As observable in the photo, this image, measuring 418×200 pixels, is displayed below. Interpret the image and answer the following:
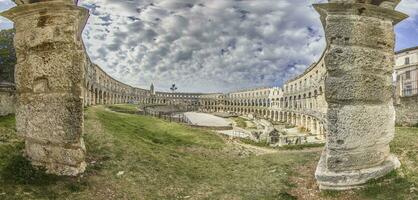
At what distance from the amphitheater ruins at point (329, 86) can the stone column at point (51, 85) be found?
0.03 meters

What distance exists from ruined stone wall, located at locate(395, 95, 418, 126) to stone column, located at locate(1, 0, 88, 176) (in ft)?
69.1

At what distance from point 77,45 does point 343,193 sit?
908 cm

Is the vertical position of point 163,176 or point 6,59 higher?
point 6,59

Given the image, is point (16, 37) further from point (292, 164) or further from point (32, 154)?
point (292, 164)

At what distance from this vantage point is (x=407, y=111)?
78.2 ft

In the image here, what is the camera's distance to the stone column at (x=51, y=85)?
10883mm

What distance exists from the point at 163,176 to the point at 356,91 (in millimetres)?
7183

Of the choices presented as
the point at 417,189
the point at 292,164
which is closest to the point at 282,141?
the point at 292,164

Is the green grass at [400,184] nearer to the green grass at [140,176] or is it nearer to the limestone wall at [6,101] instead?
the green grass at [140,176]

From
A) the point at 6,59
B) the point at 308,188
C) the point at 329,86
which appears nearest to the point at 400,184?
the point at 308,188

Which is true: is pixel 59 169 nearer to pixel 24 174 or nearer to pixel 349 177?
pixel 24 174

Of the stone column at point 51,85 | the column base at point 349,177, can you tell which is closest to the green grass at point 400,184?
the column base at point 349,177

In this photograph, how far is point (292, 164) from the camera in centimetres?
1484

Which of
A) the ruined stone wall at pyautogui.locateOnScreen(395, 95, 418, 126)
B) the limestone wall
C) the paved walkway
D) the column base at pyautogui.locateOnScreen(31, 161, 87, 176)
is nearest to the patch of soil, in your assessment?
the column base at pyautogui.locateOnScreen(31, 161, 87, 176)
